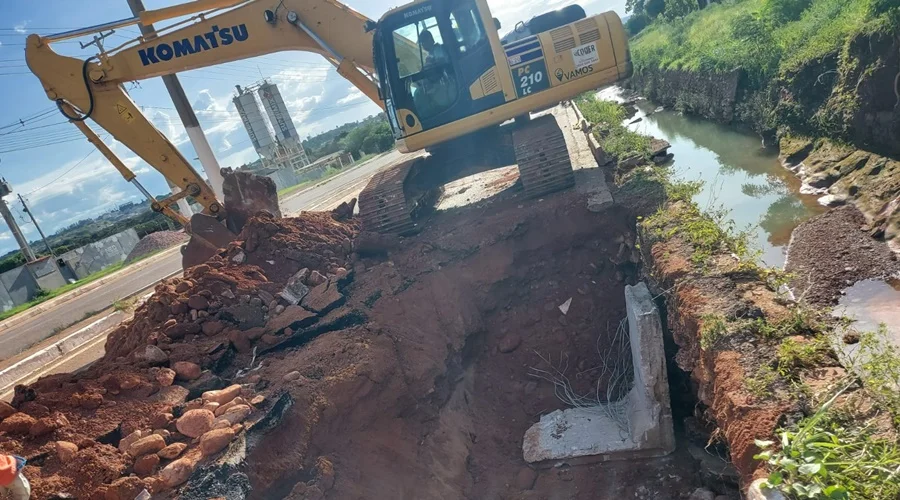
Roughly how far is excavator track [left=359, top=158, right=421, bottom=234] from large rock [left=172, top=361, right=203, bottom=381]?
351 centimetres

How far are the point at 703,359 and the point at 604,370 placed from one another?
1.70 metres

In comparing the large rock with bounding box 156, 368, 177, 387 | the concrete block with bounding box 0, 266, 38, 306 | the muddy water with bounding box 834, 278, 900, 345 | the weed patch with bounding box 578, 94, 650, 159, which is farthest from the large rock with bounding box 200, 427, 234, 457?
the concrete block with bounding box 0, 266, 38, 306

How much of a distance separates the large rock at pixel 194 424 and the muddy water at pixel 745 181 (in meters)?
5.79

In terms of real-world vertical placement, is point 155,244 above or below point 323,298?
below

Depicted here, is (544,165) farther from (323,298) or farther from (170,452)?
(170,452)

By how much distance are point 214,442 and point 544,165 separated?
5.41 meters

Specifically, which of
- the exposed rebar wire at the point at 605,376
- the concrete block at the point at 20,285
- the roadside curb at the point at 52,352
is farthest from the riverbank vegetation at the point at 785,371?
the concrete block at the point at 20,285

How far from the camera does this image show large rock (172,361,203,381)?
517cm

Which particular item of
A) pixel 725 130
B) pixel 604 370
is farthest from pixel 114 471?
pixel 725 130

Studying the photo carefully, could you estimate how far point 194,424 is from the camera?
169 inches

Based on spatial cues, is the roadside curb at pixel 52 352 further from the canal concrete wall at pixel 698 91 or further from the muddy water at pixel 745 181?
the canal concrete wall at pixel 698 91

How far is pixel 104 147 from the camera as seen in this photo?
8.48m

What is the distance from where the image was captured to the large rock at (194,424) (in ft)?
14.0

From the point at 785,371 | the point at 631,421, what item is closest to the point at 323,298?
the point at 631,421
